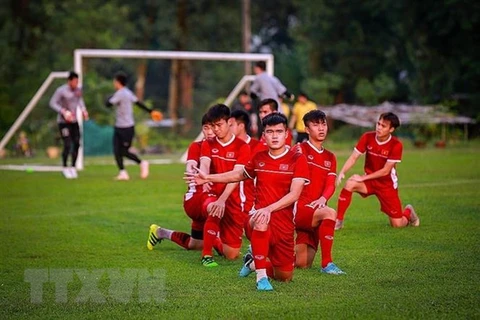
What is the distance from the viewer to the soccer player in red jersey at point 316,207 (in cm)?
1040

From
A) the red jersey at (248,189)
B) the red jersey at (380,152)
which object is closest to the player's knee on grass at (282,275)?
the red jersey at (248,189)

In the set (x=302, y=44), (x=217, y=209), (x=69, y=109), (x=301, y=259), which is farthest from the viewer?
(x=302, y=44)

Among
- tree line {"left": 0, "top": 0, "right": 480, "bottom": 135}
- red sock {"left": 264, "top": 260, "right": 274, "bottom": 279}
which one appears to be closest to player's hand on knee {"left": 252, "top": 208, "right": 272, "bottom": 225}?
red sock {"left": 264, "top": 260, "right": 274, "bottom": 279}

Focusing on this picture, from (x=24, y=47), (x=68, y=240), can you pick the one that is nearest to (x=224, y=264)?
(x=68, y=240)

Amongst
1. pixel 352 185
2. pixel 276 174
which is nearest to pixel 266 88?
pixel 352 185

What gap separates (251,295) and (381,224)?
230 inches

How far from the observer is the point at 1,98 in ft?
128

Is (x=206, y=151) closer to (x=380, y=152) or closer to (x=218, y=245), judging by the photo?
(x=218, y=245)

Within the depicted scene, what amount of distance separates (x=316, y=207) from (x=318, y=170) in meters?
0.53

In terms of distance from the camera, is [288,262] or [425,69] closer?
[288,262]

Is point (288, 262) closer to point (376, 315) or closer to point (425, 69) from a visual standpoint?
point (376, 315)

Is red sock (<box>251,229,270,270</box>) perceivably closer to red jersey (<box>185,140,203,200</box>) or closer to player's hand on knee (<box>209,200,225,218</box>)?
player's hand on knee (<box>209,200,225,218</box>)

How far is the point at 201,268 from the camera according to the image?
10820mm

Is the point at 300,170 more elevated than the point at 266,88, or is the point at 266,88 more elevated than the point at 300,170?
the point at 266,88
